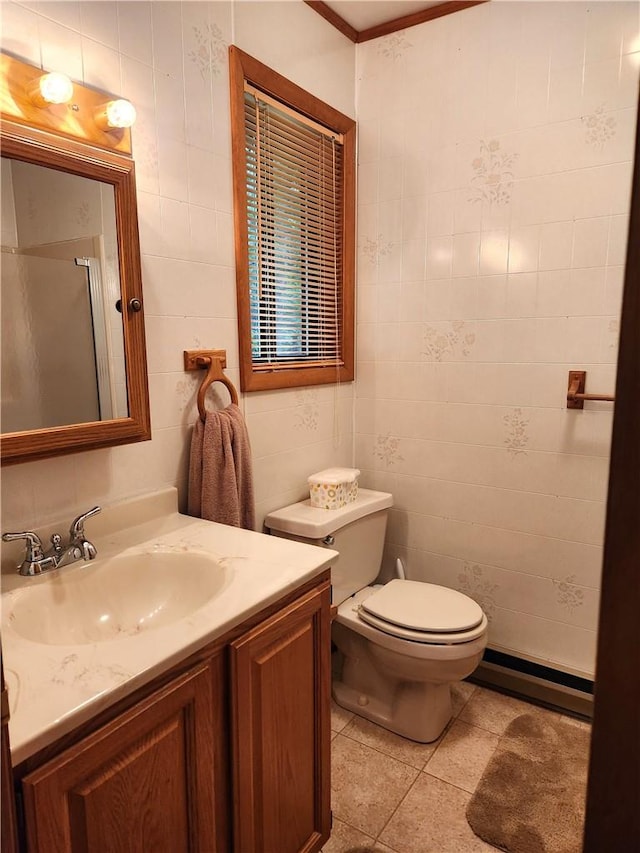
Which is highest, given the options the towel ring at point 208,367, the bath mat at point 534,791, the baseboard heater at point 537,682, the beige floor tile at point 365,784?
the towel ring at point 208,367

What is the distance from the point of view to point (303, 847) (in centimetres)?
130

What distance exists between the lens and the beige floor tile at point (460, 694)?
195 centimetres

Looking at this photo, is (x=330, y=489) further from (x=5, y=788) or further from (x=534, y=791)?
(x=5, y=788)

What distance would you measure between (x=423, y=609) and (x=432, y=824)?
0.57 m

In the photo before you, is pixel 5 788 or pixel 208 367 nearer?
pixel 5 788

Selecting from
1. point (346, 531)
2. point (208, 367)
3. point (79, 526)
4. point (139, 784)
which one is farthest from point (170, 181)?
point (139, 784)

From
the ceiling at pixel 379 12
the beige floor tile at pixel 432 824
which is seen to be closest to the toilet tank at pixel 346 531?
the beige floor tile at pixel 432 824

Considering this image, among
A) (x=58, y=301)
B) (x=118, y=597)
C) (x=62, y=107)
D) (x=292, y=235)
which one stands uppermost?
(x=62, y=107)

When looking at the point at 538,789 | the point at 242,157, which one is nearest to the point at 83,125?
the point at 242,157

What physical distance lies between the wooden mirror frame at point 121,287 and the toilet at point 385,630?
0.71m

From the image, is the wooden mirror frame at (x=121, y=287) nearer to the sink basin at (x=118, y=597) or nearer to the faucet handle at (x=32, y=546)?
the faucet handle at (x=32, y=546)

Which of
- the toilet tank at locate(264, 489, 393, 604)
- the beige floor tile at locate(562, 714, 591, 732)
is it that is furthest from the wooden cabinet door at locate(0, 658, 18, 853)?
the beige floor tile at locate(562, 714, 591, 732)

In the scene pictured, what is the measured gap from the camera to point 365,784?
1.62 m

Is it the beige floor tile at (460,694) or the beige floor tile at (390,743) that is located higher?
the beige floor tile at (460,694)
